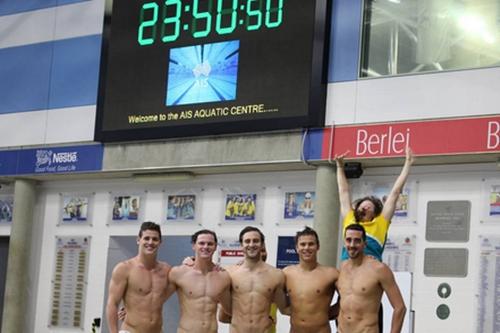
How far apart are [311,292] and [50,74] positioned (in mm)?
8479

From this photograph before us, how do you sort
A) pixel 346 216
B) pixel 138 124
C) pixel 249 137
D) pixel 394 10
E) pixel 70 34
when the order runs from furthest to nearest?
pixel 70 34 < pixel 138 124 < pixel 249 137 < pixel 394 10 < pixel 346 216

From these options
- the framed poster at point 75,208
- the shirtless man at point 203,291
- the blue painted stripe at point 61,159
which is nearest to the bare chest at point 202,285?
the shirtless man at point 203,291

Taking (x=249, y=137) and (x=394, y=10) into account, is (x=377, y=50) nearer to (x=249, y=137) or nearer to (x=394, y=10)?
(x=394, y=10)

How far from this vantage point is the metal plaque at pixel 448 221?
38.1 feet

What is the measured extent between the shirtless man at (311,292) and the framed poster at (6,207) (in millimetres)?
8691

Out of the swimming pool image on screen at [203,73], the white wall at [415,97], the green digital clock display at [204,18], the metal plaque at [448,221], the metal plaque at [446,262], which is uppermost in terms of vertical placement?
the green digital clock display at [204,18]

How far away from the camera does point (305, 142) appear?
12.8 m

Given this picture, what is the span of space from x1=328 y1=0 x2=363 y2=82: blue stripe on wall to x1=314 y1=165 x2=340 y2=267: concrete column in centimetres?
127

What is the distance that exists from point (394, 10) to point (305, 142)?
2.03 meters

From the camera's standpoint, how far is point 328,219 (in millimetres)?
12562

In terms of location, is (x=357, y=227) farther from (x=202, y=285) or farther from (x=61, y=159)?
(x=61, y=159)

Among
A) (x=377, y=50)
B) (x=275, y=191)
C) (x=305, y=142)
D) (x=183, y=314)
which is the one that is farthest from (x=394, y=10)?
(x=183, y=314)

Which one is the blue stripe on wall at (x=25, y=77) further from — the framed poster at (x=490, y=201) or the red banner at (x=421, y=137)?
the framed poster at (x=490, y=201)

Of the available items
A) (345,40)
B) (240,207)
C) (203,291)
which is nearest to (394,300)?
(203,291)
